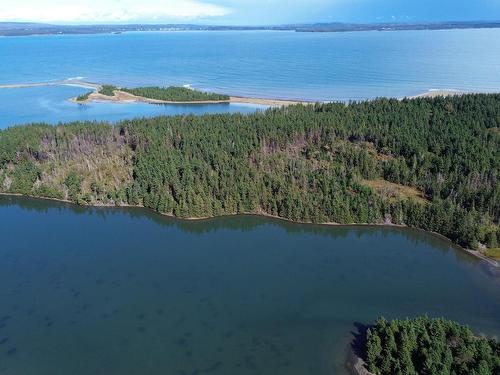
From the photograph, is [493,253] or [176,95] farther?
[176,95]

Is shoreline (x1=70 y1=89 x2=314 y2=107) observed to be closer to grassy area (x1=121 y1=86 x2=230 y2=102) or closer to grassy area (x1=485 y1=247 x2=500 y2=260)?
grassy area (x1=121 y1=86 x2=230 y2=102)

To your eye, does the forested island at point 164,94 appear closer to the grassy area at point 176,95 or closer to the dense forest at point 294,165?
the grassy area at point 176,95

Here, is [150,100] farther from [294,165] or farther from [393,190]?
[393,190]

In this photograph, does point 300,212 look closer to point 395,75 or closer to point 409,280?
A: point 409,280

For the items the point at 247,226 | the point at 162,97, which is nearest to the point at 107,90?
the point at 162,97

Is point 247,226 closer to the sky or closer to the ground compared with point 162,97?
closer to the ground

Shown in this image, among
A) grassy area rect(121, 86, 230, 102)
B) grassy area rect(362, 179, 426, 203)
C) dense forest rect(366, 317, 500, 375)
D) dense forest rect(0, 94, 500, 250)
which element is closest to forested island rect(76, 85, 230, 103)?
grassy area rect(121, 86, 230, 102)

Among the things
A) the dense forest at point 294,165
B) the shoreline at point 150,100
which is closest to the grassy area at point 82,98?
the shoreline at point 150,100
